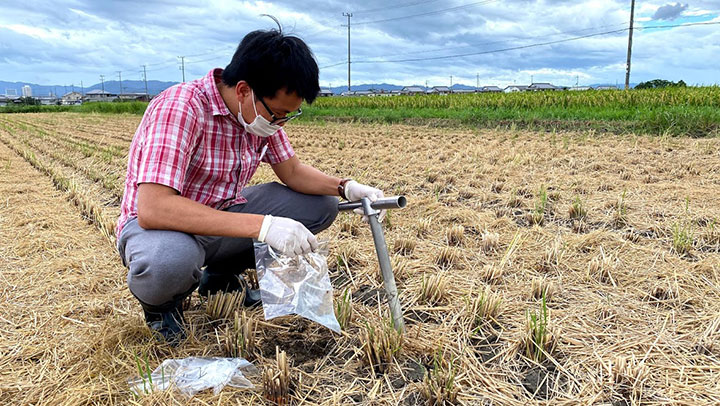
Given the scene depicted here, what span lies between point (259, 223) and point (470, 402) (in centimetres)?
93

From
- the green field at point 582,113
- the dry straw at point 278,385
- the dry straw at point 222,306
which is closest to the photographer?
the dry straw at point 278,385

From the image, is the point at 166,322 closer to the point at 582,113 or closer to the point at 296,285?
the point at 296,285

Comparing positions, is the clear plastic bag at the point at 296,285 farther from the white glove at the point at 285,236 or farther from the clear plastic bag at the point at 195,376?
the clear plastic bag at the point at 195,376

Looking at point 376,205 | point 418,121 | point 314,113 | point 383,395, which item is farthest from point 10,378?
point 314,113

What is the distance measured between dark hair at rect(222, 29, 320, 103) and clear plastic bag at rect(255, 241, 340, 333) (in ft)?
2.01

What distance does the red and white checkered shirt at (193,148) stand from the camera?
1.68 metres

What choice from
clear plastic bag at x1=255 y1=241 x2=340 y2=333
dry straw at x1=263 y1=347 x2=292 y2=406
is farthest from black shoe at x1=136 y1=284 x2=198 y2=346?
dry straw at x1=263 y1=347 x2=292 y2=406

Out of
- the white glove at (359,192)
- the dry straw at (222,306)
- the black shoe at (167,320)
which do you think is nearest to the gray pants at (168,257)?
the black shoe at (167,320)

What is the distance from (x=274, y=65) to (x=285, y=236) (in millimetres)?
621

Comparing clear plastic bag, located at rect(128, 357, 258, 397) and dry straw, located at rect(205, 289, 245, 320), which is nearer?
clear plastic bag, located at rect(128, 357, 258, 397)

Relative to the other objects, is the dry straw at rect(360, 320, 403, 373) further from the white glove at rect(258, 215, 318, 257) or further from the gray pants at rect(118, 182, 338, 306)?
the gray pants at rect(118, 182, 338, 306)

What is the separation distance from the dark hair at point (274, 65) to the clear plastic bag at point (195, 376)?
985mm

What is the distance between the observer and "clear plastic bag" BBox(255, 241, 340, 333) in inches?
68.1

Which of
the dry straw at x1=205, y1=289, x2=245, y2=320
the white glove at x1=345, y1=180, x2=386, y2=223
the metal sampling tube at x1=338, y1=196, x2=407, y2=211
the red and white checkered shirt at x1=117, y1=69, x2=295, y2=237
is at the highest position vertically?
the red and white checkered shirt at x1=117, y1=69, x2=295, y2=237
